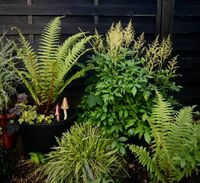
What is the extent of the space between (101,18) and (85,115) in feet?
3.83

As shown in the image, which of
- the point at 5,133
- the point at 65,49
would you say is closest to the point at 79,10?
the point at 65,49

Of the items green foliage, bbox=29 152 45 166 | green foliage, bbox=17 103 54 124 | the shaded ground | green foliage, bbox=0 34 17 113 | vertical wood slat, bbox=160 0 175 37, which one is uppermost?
vertical wood slat, bbox=160 0 175 37

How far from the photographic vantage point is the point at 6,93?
11.0ft

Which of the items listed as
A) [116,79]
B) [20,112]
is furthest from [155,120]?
[20,112]

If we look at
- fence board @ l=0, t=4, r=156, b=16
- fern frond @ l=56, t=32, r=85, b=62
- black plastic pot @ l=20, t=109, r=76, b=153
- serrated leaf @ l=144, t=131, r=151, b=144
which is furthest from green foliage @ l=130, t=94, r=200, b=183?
fence board @ l=0, t=4, r=156, b=16

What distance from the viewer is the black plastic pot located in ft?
10.8

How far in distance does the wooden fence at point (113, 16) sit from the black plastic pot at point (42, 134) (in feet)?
2.68

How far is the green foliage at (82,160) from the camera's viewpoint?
2.84 meters

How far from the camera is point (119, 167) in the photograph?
2.99m

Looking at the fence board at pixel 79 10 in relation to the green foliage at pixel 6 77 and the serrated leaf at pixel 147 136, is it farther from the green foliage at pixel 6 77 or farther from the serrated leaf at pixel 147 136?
the serrated leaf at pixel 147 136

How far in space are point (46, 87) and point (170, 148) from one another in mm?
1323

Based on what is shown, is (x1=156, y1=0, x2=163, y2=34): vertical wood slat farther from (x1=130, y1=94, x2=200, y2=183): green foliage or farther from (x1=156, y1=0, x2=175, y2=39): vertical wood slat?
(x1=130, y1=94, x2=200, y2=183): green foliage

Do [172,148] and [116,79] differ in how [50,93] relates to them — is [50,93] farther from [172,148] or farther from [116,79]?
[172,148]

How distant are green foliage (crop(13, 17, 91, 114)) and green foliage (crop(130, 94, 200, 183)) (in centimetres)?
92
